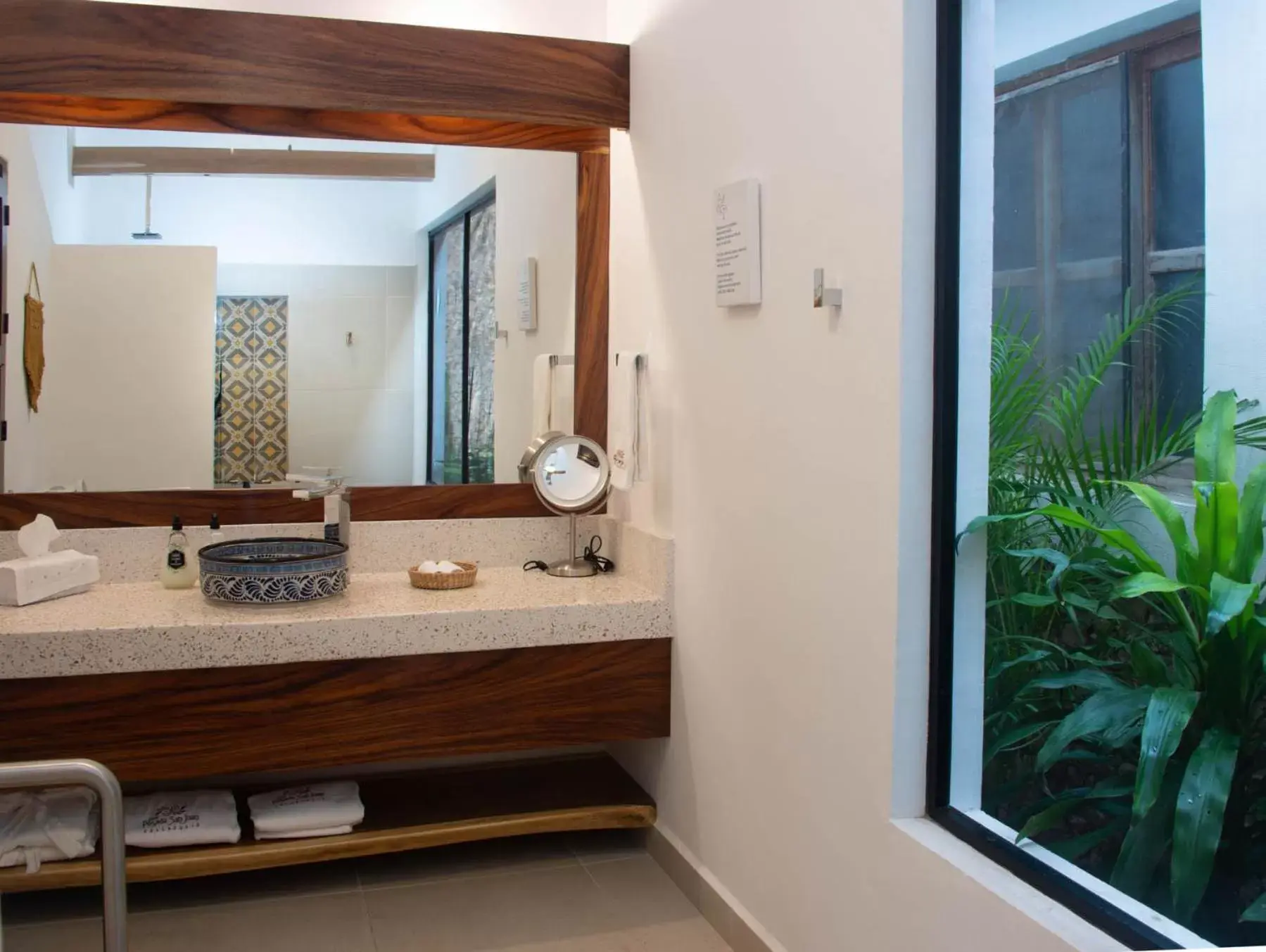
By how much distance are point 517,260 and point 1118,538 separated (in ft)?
6.44

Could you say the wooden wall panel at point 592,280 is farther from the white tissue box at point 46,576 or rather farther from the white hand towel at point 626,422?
the white tissue box at point 46,576

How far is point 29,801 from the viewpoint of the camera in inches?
104

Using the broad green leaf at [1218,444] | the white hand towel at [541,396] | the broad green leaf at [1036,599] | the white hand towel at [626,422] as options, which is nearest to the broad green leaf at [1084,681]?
the broad green leaf at [1036,599]

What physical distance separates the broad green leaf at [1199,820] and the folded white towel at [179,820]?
6.41ft

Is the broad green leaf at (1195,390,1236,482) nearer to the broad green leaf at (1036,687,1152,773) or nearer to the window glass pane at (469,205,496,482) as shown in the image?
the broad green leaf at (1036,687,1152,773)

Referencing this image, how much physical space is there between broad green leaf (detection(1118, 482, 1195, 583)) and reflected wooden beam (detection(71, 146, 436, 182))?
2140 mm

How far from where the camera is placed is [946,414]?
Result: 6.33 ft

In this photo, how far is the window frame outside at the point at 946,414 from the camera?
191cm

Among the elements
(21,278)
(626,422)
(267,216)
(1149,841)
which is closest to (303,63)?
(267,216)

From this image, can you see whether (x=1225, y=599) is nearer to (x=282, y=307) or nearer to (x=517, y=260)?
(x=517, y=260)

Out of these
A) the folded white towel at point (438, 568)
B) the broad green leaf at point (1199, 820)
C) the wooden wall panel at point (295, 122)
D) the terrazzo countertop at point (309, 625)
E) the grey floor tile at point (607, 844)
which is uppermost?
the wooden wall panel at point (295, 122)

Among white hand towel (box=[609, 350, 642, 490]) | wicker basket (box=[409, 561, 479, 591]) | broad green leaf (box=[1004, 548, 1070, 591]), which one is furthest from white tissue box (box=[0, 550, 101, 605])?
broad green leaf (box=[1004, 548, 1070, 591])

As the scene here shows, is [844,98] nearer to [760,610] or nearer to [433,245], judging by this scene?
[760,610]

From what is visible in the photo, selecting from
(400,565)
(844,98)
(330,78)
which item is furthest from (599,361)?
(844,98)
